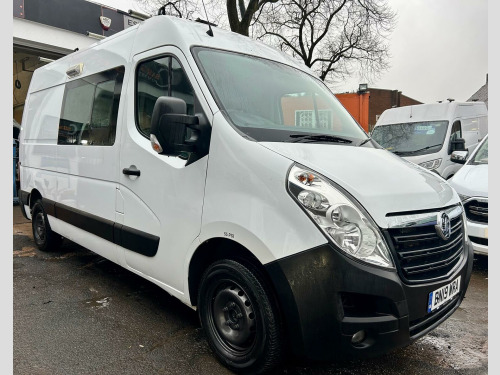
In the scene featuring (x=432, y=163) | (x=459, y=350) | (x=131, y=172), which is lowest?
(x=459, y=350)

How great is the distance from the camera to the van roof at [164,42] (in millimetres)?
2957

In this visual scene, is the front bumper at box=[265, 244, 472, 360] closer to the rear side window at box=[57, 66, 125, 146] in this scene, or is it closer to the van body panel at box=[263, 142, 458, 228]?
the van body panel at box=[263, 142, 458, 228]

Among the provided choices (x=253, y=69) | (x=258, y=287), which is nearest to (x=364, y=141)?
(x=253, y=69)

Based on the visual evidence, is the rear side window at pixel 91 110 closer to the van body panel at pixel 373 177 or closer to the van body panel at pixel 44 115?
the van body panel at pixel 44 115

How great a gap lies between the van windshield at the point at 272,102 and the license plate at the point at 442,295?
1.16m

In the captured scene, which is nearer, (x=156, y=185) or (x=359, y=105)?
(x=156, y=185)

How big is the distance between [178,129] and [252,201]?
701 mm

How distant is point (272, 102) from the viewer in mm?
2891

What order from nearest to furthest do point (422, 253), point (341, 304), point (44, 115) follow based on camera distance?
point (341, 304) → point (422, 253) → point (44, 115)

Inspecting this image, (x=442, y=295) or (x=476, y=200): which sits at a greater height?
(x=476, y=200)

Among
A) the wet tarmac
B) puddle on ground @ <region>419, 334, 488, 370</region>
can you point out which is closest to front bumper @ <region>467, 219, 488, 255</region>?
the wet tarmac

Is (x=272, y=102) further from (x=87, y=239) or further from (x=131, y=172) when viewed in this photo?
(x=87, y=239)

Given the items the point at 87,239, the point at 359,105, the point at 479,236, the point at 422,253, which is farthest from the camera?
the point at 359,105

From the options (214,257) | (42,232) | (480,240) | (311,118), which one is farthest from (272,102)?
(42,232)
